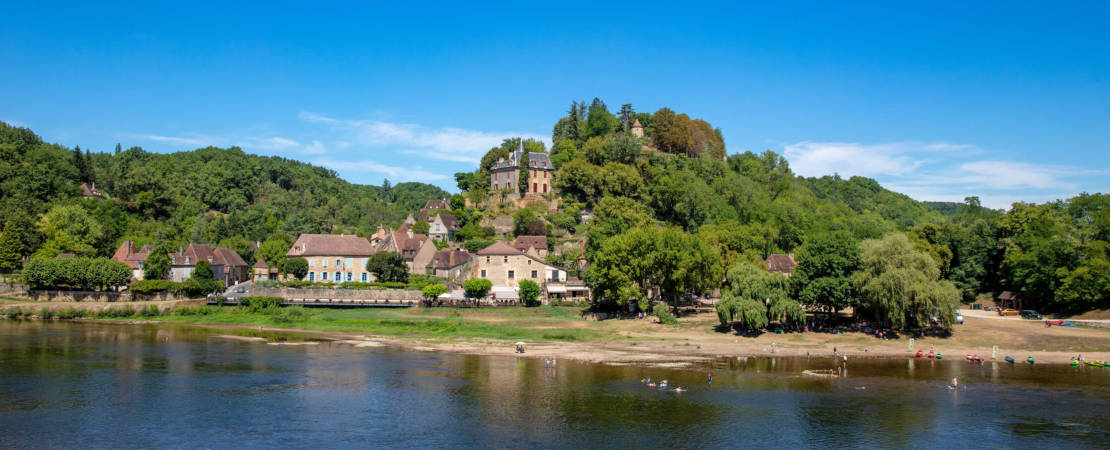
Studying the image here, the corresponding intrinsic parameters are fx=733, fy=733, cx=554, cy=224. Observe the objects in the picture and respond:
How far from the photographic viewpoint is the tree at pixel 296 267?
294ft

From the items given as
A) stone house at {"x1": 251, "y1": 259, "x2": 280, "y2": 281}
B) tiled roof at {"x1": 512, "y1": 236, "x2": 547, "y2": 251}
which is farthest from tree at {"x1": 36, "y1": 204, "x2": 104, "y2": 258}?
tiled roof at {"x1": 512, "y1": 236, "x2": 547, "y2": 251}

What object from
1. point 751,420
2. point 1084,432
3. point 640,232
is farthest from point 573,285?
point 1084,432

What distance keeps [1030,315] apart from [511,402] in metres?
56.4

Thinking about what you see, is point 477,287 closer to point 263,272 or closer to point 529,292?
point 529,292

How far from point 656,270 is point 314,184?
445 feet

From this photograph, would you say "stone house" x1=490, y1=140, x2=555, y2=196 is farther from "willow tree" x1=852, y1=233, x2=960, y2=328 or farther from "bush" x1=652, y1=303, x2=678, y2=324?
"willow tree" x1=852, y1=233, x2=960, y2=328

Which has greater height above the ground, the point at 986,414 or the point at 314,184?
the point at 314,184

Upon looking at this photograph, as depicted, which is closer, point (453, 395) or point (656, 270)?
point (453, 395)

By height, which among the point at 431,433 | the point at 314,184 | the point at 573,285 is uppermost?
the point at 314,184

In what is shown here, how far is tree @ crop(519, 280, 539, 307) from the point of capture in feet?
250

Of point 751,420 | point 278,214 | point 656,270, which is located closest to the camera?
point 751,420

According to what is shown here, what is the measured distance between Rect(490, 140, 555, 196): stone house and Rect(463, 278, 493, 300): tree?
37.4 meters

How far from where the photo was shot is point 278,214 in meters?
131

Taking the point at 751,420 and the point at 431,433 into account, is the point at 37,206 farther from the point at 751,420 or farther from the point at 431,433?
the point at 751,420
